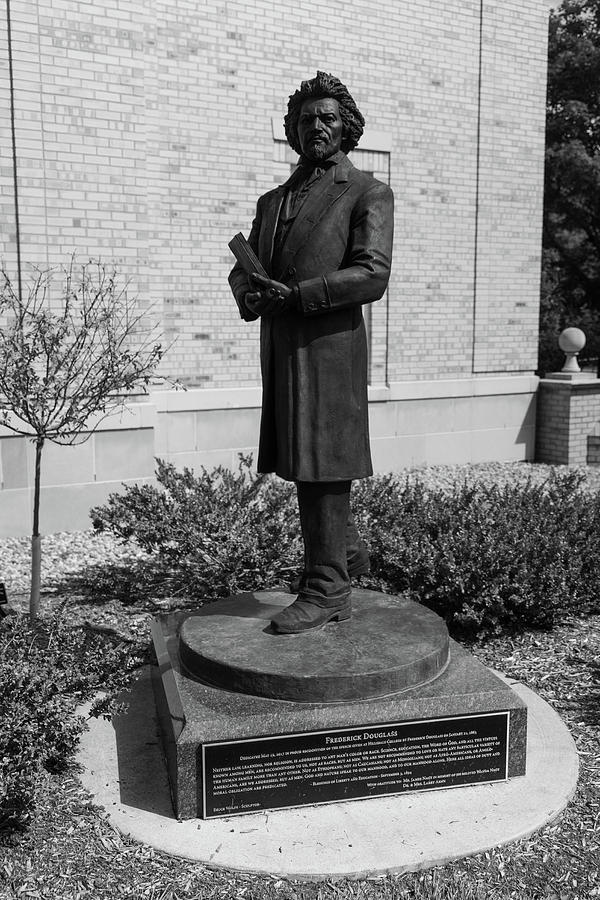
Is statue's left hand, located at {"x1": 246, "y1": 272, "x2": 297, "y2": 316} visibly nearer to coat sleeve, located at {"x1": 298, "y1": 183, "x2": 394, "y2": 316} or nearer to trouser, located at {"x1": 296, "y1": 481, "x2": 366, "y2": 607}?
coat sleeve, located at {"x1": 298, "y1": 183, "x2": 394, "y2": 316}

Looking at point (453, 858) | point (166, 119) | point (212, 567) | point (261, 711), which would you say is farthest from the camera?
point (166, 119)

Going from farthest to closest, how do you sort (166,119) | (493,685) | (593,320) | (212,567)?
1. (593,320)
2. (166,119)
3. (212,567)
4. (493,685)

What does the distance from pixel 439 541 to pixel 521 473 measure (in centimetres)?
642

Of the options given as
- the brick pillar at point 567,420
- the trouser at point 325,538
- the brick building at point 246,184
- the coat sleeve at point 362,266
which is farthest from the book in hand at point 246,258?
the brick pillar at point 567,420

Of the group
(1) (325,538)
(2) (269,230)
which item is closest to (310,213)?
(2) (269,230)

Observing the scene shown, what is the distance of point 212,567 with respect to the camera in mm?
5918

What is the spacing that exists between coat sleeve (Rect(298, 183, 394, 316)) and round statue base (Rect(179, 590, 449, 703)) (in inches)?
56.6

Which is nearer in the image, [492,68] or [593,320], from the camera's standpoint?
[492,68]

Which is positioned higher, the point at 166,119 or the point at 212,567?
the point at 166,119

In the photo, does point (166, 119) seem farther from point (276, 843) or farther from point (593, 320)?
point (593, 320)

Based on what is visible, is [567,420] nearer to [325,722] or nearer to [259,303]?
[259,303]

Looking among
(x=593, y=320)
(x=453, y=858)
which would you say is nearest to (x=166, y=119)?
(x=453, y=858)

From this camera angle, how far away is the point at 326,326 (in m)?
3.79

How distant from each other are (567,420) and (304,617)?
9.64m
